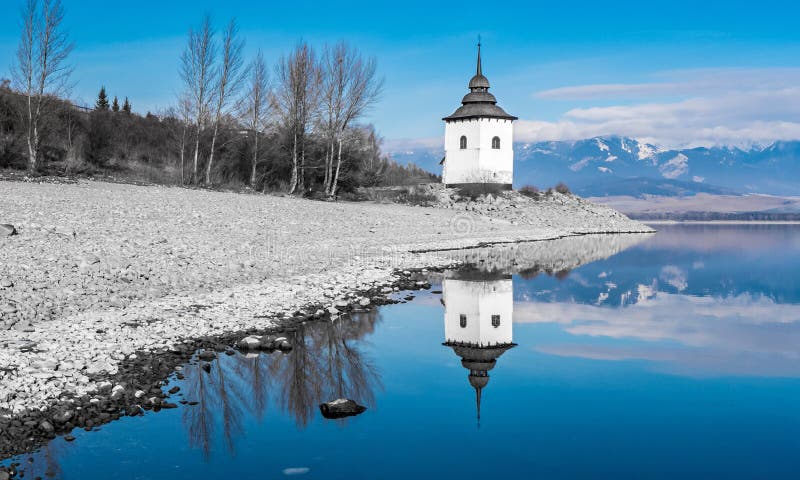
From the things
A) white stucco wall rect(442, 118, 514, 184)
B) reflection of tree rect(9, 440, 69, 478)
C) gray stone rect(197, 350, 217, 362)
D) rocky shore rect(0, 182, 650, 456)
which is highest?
white stucco wall rect(442, 118, 514, 184)

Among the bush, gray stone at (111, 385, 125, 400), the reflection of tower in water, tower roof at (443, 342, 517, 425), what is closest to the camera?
gray stone at (111, 385, 125, 400)

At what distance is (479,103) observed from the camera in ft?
182

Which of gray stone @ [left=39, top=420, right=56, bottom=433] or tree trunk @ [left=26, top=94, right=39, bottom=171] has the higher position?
tree trunk @ [left=26, top=94, right=39, bottom=171]

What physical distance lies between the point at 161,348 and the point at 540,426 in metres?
5.64

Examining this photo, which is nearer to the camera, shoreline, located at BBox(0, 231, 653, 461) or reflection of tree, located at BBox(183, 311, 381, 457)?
shoreline, located at BBox(0, 231, 653, 461)

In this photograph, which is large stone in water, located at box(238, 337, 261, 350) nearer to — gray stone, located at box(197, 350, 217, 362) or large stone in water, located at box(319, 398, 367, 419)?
gray stone, located at box(197, 350, 217, 362)

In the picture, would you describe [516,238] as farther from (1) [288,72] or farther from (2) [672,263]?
(1) [288,72]

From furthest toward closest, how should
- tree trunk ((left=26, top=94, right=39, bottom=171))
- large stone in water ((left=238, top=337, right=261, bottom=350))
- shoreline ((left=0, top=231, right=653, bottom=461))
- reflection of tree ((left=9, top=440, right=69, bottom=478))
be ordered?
tree trunk ((left=26, top=94, right=39, bottom=171)) → large stone in water ((left=238, top=337, right=261, bottom=350)) → shoreline ((left=0, top=231, right=653, bottom=461)) → reflection of tree ((left=9, top=440, right=69, bottom=478))

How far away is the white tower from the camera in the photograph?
2154 inches

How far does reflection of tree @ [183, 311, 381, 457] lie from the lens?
7.83m

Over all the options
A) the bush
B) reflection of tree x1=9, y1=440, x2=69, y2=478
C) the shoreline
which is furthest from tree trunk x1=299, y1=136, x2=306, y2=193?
reflection of tree x1=9, y1=440, x2=69, y2=478

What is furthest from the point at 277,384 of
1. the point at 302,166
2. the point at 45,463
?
the point at 302,166

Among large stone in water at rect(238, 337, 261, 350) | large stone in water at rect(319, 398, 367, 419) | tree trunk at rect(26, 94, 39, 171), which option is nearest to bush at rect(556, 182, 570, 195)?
tree trunk at rect(26, 94, 39, 171)

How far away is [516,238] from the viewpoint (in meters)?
37.2
